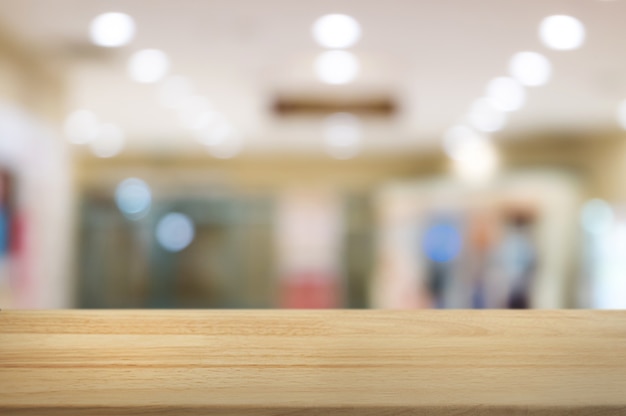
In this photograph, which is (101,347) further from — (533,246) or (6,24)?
(533,246)

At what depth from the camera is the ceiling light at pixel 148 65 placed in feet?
19.0

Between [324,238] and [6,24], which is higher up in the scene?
[6,24]

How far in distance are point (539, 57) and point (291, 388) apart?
5407mm

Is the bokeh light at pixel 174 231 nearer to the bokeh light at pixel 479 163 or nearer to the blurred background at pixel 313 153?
the blurred background at pixel 313 153

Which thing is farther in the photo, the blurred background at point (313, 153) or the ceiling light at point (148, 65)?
the ceiling light at point (148, 65)

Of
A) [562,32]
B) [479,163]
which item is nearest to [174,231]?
[479,163]

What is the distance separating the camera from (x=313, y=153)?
1189 centimetres

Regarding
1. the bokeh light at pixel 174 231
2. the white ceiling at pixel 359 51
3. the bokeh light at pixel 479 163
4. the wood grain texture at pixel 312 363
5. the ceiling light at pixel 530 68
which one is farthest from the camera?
the bokeh light at pixel 174 231

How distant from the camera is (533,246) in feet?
33.8

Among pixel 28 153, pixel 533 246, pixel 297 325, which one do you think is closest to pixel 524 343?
pixel 297 325

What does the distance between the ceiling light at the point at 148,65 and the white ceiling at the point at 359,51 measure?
0.08 metres

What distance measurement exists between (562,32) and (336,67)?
1842 millimetres

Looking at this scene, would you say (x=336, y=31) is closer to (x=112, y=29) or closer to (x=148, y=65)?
(x=112, y=29)

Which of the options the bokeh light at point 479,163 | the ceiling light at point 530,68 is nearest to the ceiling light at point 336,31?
the ceiling light at point 530,68
